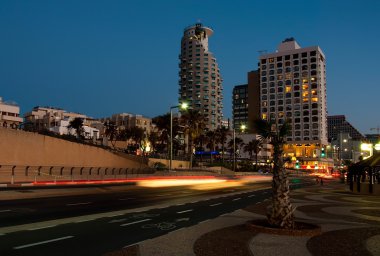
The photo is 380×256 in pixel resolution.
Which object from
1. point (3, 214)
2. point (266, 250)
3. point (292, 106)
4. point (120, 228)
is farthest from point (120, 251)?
point (292, 106)

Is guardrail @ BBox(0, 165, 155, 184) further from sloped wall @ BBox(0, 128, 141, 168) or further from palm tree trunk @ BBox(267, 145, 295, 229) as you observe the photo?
palm tree trunk @ BBox(267, 145, 295, 229)

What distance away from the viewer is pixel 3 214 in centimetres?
1612

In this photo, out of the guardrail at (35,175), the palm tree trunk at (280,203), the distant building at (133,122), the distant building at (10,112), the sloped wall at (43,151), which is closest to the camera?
the palm tree trunk at (280,203)

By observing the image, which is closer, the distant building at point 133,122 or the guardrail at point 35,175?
the guardrail at point 35,175

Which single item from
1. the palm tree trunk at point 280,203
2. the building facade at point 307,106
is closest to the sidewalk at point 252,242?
the palm tree trunk at point 280,203

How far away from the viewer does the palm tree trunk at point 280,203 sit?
1255 cm

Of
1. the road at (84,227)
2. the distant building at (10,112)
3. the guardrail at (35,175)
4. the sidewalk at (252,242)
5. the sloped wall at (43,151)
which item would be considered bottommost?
the road at (84,227)

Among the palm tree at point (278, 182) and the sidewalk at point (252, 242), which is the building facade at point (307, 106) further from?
the sidewalk at point (252, 242)

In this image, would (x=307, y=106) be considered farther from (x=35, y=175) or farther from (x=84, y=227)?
(x=84, y=227)

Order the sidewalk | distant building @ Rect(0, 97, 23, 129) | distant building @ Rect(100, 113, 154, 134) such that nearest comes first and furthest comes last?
the sidewalk < distant building @ Rect(0, 97, 23, 129) < distant building @ Rect(100, 113, 154, 134)

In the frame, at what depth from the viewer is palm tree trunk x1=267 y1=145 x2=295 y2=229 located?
41.2 ft

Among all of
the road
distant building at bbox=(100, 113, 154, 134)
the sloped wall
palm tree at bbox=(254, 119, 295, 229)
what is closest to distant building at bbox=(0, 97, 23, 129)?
distant building at bbox=(100, 113, 154, 134)

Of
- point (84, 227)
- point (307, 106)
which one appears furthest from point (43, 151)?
point (307, 106)

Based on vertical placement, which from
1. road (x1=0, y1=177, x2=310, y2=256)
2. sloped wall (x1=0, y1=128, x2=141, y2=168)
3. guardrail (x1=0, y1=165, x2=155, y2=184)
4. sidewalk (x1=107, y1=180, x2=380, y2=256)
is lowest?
road (x1=0, y1=177, x2=310, y2=256)
